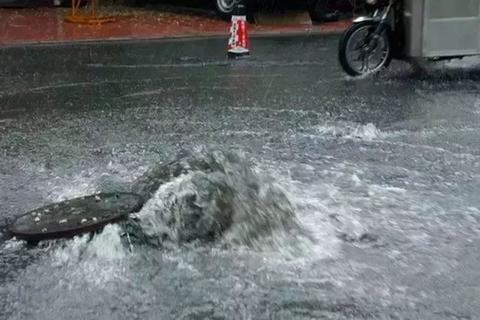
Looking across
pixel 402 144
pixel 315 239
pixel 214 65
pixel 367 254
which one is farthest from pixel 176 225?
pixel 214 65

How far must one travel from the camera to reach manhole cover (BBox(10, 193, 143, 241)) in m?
5.20

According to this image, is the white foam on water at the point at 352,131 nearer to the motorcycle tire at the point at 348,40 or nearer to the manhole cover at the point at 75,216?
the motorcycle tire at the point at 348,40

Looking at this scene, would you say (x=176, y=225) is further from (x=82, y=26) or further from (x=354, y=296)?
(x=82, y=26)

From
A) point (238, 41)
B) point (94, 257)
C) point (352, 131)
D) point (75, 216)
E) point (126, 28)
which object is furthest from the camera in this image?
point (126, 28)

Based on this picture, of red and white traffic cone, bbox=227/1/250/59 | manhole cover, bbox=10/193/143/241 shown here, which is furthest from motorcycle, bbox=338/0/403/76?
manhole cover, bbox=10/193/143/241

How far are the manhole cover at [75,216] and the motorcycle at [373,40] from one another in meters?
5.68

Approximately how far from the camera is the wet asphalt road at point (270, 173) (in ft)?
14.4

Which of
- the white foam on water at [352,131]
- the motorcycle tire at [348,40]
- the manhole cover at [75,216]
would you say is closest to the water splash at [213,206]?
the manhole cover at [75,216]

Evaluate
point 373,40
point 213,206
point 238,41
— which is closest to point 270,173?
point 213,206

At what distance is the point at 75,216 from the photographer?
5.43 meters

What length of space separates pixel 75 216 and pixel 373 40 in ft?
21.0

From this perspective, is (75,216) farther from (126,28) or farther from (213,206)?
(126,28)

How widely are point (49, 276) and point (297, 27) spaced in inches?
504

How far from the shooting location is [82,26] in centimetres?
1667
